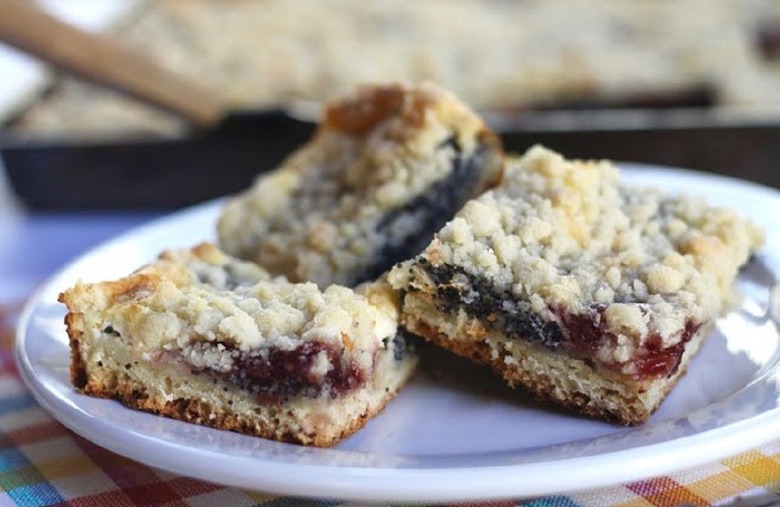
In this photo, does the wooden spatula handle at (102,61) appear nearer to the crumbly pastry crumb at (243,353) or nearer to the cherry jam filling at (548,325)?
the crumbly pastry crumb at (243,353)

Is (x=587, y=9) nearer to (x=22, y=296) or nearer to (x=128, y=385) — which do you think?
(x=22, y=296)

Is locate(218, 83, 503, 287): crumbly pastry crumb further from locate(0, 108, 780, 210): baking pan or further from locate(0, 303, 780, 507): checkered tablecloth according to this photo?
locate(0, 108, 780, 210): baking pan

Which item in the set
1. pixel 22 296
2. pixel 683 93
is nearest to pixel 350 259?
pixel 22 296

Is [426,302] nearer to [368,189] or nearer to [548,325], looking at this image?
[548,325]

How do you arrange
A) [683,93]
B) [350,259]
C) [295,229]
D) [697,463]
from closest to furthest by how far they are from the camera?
[697,463] → [350,259] → [295,229] → [683,93]

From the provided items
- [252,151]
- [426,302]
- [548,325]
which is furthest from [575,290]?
[252,151]

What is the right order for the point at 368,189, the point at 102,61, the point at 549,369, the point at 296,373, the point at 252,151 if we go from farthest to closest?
1. the point at 252,151
2. the point at 102,61
3. the point at 368,189
4. the point at 549,369
5. the point at 296,373

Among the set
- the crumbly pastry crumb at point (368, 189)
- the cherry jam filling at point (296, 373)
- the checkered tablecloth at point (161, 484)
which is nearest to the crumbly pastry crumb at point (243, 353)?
the cherry jam filling at point (296, 373)
